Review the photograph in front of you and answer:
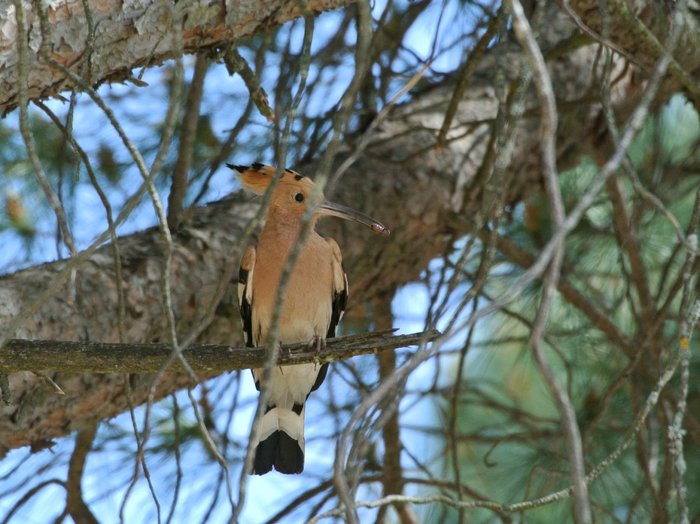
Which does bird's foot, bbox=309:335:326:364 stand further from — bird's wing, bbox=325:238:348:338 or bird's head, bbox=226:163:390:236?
bird's wing, bbox=325:238:348:338

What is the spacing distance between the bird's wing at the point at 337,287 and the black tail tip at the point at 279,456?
1.58 feet

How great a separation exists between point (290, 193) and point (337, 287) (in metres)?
0.51

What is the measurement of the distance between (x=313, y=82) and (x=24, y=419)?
6.29ft

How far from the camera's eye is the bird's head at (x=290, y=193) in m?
3.58

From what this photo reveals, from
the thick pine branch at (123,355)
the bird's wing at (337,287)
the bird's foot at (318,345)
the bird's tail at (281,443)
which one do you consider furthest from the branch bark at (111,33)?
the bird's tail at (281,443)

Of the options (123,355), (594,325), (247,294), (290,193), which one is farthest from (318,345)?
(594,325)

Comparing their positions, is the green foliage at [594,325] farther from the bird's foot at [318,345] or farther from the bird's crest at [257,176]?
the bird's foot at [318,345]

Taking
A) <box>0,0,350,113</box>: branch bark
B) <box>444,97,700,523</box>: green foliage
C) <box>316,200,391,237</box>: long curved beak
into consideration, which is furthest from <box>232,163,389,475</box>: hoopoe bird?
<box>0,0,350,113</box>: branch bark

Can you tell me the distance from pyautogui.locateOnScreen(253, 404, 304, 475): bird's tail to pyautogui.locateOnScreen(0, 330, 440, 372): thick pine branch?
1.43 m

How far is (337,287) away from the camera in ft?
11.9

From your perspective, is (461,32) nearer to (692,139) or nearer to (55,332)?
(692,139)

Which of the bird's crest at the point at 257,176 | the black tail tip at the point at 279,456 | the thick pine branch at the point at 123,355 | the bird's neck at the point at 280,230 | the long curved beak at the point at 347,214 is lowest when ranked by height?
the thick pine branch at the point at 123,355

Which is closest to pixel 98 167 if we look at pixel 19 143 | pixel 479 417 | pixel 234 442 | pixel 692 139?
pixel 19 143

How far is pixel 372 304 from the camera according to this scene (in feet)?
13.7
